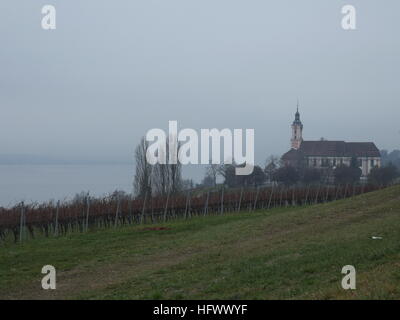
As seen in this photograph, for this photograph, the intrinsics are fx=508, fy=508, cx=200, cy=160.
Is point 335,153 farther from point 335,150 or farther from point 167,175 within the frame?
point 167,175

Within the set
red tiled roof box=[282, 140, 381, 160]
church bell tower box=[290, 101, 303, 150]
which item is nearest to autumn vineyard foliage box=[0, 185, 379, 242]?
red tiled roof box=[282, 140, 381, 160]

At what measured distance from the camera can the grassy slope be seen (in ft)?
23.7

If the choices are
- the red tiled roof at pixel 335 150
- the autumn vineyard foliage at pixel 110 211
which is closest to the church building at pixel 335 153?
the red tiled roof at pixel 335 150

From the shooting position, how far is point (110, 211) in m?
23.6

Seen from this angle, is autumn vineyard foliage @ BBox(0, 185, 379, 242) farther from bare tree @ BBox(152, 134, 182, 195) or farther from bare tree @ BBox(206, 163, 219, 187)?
bare tree @ BBox(206, 163, 219, 187)

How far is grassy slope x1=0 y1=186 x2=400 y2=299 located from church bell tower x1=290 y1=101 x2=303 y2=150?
86.7m

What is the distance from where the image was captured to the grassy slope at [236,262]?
7.22 m

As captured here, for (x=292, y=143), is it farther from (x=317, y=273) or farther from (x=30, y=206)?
(x=317, y=273)

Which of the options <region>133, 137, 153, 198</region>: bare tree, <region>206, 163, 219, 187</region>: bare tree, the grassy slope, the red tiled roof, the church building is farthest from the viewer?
the red tiled roof

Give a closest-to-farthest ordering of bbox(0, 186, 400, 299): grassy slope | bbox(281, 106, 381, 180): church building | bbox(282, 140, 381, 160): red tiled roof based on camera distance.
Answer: bbox(0, 186, 400, 299): grassy slope → bbox(281, 106, 381, 180): church building → bbox(282, 140, 381, 160): red tiled roof

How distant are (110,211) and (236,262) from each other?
14771 mm

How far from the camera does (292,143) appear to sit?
104 m

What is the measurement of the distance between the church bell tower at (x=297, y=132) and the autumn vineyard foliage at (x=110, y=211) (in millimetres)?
67971
